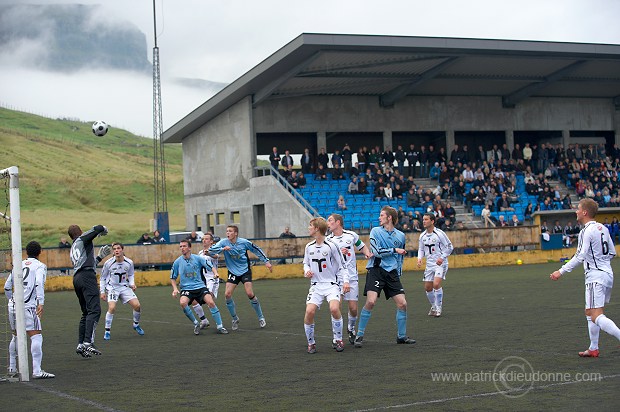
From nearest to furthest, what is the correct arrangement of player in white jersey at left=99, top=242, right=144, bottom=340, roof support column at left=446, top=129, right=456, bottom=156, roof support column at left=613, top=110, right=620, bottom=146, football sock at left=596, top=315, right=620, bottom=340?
football sock at left=596, top=315, right=620, bottom=340 → player in white jersey at left=99, top=242, right=144, bottom=340 → roof support column at left=446, top=129, right=456, bottom=156 → roof support column at left=613, top=110, right=620, bottom=146

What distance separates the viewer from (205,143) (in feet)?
157

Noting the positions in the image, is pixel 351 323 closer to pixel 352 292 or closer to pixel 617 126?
pixel 352 292

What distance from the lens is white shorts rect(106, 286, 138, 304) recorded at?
16.3 metres

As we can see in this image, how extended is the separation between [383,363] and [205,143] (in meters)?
37.8

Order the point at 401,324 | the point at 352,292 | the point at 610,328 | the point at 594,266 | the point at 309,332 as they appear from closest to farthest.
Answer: the point at 610,328, the point at 594,266, the point at 309,332, the point at 401,324, the point at 352,292

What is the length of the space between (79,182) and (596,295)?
318ft

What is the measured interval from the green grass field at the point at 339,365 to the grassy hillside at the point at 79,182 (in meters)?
54.0

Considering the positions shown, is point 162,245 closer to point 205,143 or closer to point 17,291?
point 205,143

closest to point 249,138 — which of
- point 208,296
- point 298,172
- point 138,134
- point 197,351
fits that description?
point 298,172

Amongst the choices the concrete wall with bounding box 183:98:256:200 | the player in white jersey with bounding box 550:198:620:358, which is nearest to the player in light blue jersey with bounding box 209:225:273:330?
the player in white jersey with bounding box 550:198:620:358

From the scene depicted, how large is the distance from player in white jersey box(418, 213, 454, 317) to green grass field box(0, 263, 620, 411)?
41 centimetres

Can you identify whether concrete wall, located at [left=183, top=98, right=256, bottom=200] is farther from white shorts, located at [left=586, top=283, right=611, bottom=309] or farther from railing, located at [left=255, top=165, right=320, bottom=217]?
white shorts, located at [left=586, top=283, right=611, bottom=309]

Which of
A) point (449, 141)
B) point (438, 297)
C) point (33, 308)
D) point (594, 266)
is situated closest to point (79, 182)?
point (449, 141)

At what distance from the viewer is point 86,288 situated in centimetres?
1312
